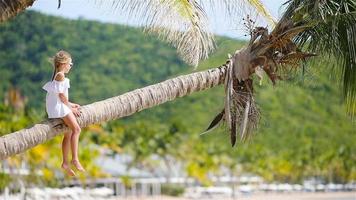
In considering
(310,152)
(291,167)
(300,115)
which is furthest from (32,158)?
(300,115)

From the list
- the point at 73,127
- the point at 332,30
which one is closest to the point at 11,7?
the point at 73,127

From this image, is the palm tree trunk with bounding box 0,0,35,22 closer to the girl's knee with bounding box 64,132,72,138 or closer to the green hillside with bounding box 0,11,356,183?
the girl's knee with bounding box 64,132,72,138

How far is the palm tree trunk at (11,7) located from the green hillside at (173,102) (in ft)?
169

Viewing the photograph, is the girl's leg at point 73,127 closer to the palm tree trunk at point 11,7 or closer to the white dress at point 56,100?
the white dress at point 56,100

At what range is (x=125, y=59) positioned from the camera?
84312mm

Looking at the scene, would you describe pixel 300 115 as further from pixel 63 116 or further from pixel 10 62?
pixel 63 116

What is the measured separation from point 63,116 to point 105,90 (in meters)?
72.1

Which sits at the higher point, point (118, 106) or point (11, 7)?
point (11, 7)

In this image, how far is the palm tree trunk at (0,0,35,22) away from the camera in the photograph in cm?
671

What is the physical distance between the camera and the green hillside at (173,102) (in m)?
67.6

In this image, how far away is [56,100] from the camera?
20.8 ft

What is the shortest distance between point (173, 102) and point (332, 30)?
66.5m

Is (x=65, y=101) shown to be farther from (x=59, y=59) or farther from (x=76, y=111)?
(x=59, y=59)

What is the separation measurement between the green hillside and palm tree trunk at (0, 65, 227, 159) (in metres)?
51.1
